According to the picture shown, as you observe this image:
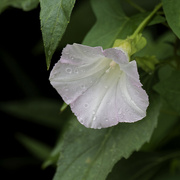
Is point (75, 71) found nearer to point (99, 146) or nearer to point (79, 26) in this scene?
point (99, 146)

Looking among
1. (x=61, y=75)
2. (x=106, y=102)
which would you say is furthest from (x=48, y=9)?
(x=106, y=102)

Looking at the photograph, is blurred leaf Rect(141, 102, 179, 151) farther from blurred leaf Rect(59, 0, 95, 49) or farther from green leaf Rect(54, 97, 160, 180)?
blurred leaf Rect(59, 0, 95, 49)

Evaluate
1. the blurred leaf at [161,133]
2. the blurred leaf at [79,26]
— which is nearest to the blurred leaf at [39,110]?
the blurred leaf at [79,26]

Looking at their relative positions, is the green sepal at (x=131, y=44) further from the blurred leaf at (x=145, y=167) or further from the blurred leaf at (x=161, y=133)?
the blurred leaf at (x=161, y=133)

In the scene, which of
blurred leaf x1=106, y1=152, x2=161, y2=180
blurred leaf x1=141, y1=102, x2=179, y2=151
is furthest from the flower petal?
blurred leaf x1=141, y1=102, x2=179, y2=151

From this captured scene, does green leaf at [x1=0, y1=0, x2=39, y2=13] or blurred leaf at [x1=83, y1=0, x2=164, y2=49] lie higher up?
green leaf at [x1=0, y1=0, x2=39, y2=13]

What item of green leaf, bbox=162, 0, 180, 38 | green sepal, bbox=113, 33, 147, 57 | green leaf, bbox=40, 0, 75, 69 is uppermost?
green leaf, bbox=40, 0, 75, 69

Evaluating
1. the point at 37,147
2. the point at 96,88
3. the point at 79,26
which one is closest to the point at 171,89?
the point at 96,88
